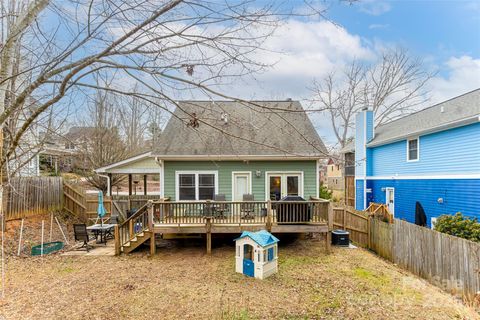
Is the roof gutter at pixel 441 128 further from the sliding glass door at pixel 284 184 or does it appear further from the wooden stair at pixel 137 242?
the wooden stair at pixel 137 242

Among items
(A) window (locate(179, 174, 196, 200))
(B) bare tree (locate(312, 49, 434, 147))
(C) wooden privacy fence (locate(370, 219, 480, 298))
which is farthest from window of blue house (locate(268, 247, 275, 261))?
(B) bare tree (locate(312, 49, 434, 147))

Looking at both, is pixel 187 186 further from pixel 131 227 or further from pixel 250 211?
pixel 250 211

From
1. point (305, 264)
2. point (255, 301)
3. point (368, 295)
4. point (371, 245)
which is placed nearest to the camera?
point (255, 301)

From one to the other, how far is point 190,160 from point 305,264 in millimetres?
6164

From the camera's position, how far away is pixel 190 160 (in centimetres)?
1172

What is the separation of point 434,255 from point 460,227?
1.96 m

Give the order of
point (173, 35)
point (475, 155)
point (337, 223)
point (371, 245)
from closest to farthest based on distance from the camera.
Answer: point (173, 35) < point (475, 155) < point (371, 245) < point (337, 223)

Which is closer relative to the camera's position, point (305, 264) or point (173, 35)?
point (173, 35)

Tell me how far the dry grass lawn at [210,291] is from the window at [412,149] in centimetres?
745

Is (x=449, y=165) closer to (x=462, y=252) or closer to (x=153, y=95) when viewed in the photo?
(x=462, y=252)

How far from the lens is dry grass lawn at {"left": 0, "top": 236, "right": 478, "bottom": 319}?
5.44 meters

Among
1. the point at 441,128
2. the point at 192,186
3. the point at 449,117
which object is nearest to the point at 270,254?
the point at 192,186

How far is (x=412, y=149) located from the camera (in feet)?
46.3

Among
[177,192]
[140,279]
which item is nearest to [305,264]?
[140,279]
